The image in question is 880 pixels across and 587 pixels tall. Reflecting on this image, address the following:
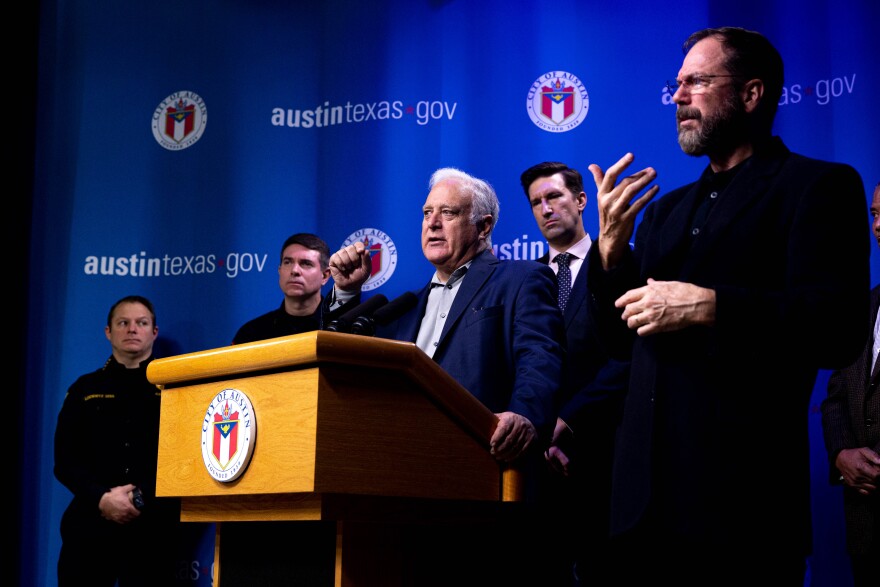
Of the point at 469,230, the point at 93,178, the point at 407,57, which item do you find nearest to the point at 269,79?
the point at 407,57

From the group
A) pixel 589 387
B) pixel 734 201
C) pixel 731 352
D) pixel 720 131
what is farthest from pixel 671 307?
pixel 589 387

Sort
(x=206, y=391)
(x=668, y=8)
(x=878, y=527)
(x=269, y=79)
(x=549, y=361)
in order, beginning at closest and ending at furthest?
(x=206, y=391), (x=549, y=361), (x=878, y=527), (x=668, y=8), (x=269, y=79)

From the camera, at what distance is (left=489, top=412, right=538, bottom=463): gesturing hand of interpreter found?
6.83ft

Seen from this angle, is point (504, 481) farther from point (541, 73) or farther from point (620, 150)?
point (541, 73)

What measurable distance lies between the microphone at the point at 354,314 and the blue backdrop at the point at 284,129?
1.80 meters

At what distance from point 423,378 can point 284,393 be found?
0.28 meters

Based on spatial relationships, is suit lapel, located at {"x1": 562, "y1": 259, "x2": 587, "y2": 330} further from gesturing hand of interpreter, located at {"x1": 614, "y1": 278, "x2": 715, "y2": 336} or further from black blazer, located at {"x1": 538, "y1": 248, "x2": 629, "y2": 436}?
gesturing hand of interpreter, located at {"x1": 614, "y1": 278, "x2": 715, "y2": 336}

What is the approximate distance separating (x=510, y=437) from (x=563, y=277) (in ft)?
→ 5.15

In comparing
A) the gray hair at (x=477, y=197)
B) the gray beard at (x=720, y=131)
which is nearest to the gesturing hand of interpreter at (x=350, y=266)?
the gray hair at (x=477, y=197)

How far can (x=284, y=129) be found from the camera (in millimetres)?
4934

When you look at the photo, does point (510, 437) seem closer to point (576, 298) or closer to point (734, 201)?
point (734, 201)

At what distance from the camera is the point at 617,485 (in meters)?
1.85

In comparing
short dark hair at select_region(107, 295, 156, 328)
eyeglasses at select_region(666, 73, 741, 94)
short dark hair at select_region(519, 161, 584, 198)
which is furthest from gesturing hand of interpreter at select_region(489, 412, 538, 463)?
short dark hair at select_region(107, 295, 156, 328)

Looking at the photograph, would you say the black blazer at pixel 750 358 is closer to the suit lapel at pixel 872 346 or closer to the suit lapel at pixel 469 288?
the suit lapel at pixel 469 288
